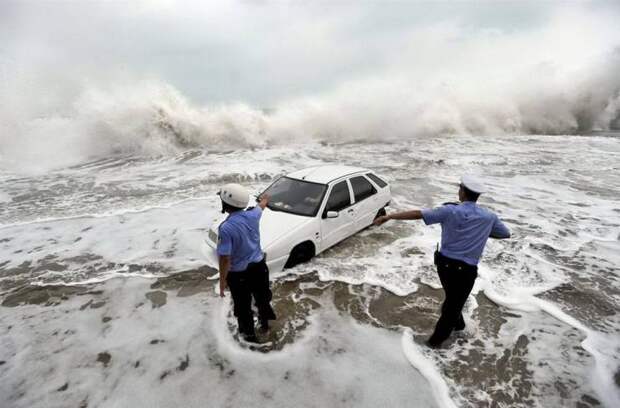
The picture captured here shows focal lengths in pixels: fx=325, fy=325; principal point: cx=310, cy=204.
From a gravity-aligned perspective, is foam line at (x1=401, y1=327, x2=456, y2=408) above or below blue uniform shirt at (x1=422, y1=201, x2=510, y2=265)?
below

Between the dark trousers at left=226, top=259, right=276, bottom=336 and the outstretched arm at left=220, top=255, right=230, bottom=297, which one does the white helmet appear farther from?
the dark trousers at left=226, top=259, right=276, bottom=336

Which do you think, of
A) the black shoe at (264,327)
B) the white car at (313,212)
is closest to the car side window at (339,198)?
the white car at (313,212)

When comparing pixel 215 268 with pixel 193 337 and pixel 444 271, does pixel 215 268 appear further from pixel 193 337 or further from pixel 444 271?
pixel 444 271

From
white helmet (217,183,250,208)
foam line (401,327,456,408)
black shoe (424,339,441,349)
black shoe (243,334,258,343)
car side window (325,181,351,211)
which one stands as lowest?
foam line (401,327,456,408)

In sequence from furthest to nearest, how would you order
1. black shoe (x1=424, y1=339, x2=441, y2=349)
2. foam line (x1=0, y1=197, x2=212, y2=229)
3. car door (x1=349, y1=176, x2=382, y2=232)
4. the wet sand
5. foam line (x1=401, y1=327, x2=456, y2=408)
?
foam line (x1=0, y1=197, x2=212, y2=229) → car door (x1=349, y1=176, x2=382, y2=232) → black shoe (x1=424, y1=339, x2=441, y2=349) → the wet sand → foam line (x1=401, y1=327, x2=456, y2=408)

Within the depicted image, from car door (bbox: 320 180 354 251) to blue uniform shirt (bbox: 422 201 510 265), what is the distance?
2.46 meters

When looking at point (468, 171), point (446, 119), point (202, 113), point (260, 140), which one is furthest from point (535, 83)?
point (202, 113)

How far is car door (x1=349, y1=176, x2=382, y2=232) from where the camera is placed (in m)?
5.93

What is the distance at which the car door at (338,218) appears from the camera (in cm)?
532

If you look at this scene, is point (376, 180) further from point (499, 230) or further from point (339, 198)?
point (499, 230)

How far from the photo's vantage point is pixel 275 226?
4.88 metres

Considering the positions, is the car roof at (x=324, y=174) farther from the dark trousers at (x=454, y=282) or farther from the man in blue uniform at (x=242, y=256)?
the dark trousers at (x=454, y=282)

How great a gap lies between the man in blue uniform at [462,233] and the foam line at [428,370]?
694mm

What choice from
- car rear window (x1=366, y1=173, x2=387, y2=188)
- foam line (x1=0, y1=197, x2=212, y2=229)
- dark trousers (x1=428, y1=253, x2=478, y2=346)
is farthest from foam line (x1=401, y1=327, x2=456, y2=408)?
foam line (x1=0, y1=197, x2=212, y2=229)
